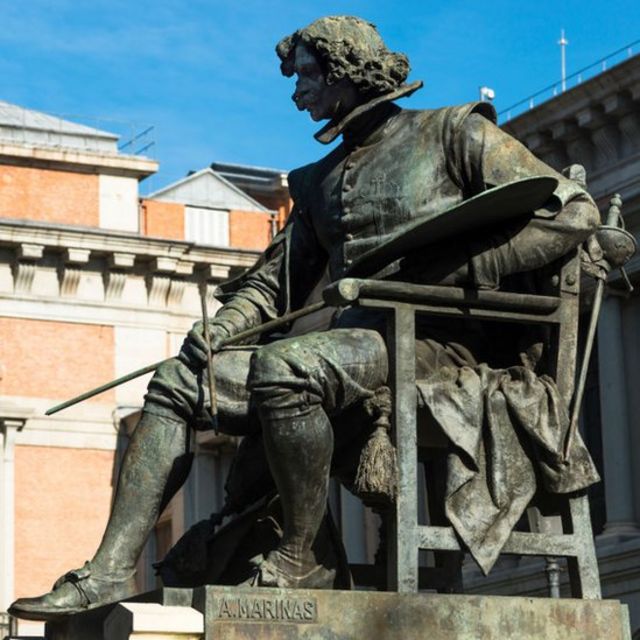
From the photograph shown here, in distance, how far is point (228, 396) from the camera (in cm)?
796

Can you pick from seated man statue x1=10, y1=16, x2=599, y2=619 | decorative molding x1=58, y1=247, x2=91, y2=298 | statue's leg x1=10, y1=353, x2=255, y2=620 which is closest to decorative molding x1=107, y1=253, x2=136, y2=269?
decorative molding x1=58, y1=247, x2=91, y2=298

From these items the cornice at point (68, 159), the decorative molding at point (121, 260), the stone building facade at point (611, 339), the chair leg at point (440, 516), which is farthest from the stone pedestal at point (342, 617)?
the cornice at point (68, 159)

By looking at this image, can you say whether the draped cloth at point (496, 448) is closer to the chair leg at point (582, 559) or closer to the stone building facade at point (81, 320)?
the chair leg at point (582, 559)

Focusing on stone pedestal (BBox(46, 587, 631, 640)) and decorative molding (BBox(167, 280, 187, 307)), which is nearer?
stone pedestal (BBox(46, 587, 631, 640))

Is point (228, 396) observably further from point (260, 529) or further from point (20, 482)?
point (20, 482)

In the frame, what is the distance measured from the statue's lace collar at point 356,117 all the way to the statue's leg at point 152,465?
88cm

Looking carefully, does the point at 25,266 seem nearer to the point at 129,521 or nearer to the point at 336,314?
the point at 336,314

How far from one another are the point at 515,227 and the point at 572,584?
124 cm

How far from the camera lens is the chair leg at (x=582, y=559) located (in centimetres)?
787

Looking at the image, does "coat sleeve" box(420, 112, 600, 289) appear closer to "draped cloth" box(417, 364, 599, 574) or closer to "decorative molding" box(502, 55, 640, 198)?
"draped cloth" box(417, 364, 599, 574)

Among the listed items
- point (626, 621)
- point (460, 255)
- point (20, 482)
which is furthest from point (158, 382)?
point (20, 482)

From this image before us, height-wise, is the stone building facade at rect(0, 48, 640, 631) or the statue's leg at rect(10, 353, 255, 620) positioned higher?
the stone building facade at rect(0, 48, 640, 631)

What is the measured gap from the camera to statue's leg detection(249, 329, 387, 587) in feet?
24.8

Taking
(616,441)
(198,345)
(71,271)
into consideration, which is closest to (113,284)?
(71,271)
